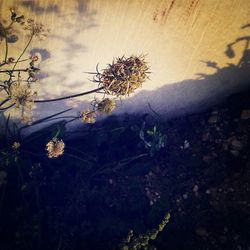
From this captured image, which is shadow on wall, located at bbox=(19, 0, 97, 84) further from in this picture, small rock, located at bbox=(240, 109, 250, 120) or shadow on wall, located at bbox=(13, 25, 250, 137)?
small rock, located at bbox=(240, 109, 250, 120)

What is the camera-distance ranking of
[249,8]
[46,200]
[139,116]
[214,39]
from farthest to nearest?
[139,116] → [46,200] → [214,39] → [249,8]

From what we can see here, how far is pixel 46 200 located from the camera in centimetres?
276

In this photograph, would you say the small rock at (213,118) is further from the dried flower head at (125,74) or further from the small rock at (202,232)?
the dried flower head at (125,74)

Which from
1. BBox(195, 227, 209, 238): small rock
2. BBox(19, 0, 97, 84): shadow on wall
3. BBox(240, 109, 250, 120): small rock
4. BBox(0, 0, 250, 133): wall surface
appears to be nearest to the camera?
BBox(19, 0, 97, 84): shadow on wall

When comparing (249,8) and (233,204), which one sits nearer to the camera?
(249,8)

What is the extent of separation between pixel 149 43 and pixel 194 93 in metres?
0.70

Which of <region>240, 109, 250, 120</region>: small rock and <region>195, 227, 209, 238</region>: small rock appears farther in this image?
<region>240, 109, 250, 120</region>: small rock

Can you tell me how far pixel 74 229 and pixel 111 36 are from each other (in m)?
1.37

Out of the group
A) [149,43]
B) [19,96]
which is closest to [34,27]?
[19,96]

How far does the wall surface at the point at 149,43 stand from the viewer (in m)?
2.18

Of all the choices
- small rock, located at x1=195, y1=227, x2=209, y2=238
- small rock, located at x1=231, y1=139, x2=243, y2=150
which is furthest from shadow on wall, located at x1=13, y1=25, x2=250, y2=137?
small rock, located at x1=195, y1=227, x2=209, y2=238

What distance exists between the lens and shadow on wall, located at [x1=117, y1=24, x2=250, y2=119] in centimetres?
279

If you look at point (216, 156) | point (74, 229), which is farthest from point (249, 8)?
point (74, 229)

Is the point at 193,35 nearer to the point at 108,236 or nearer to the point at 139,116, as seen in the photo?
the point at 139,116
